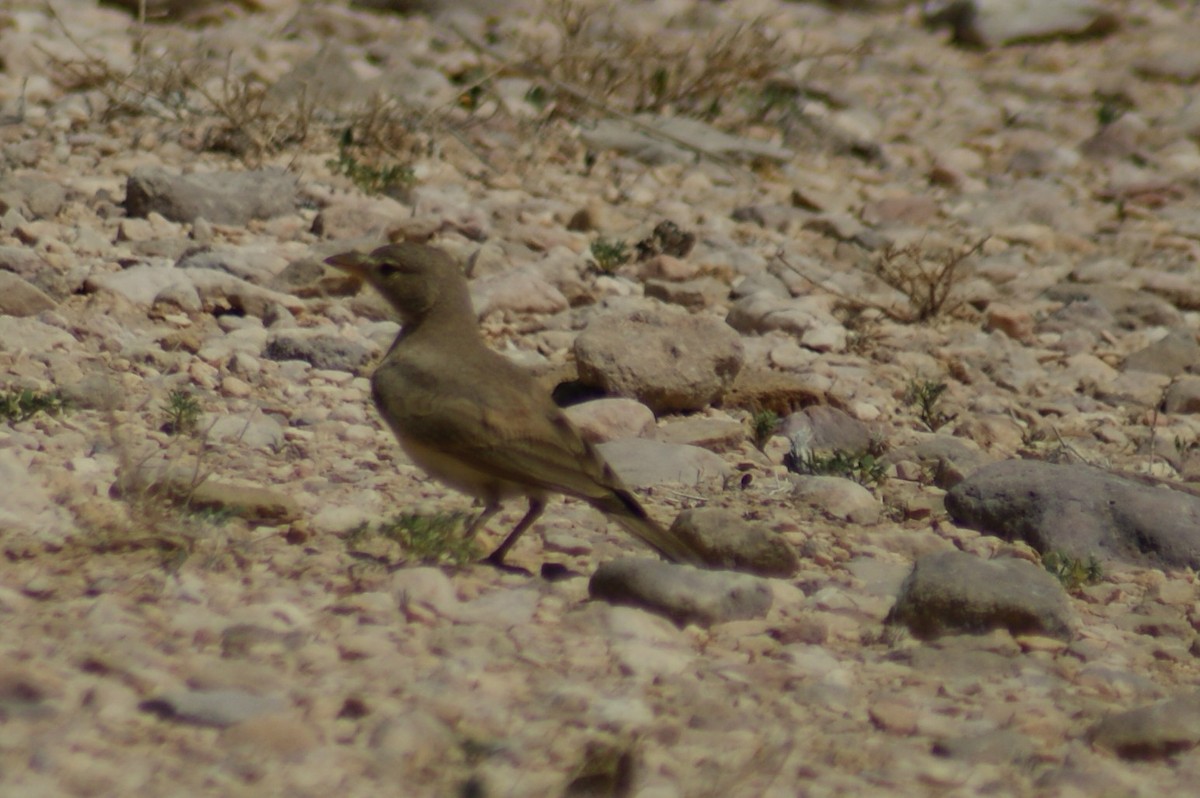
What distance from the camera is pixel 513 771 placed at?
10.1ft

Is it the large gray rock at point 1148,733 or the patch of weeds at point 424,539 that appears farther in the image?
the patch of weeds at point 424,539

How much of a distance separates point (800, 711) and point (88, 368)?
3.16 m

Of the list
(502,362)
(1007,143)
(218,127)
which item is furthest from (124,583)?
(1007,143)

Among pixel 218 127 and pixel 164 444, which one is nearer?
pixel 164 444

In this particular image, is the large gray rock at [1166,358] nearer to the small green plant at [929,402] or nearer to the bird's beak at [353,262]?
the small green plant at [929,402]

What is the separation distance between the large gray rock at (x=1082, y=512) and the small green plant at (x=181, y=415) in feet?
8.31

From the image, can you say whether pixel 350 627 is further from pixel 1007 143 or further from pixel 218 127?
pixel 1007 143

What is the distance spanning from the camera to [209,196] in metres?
7.55

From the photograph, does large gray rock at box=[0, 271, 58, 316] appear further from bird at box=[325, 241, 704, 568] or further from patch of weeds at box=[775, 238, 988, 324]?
patch of weeds at box=[775, 238, 988, 324]

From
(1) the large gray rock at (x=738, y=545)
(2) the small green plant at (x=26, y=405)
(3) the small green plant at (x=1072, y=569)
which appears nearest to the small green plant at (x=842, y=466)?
(3) the small green plant at (x=1072, y=569)

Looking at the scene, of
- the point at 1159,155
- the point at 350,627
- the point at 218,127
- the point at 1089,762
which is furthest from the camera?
the point at 1159,155

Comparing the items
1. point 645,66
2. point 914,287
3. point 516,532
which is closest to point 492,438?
point 516,532

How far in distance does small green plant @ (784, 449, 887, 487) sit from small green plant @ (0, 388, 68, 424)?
8.40 ft

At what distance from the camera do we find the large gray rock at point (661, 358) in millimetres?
6164
